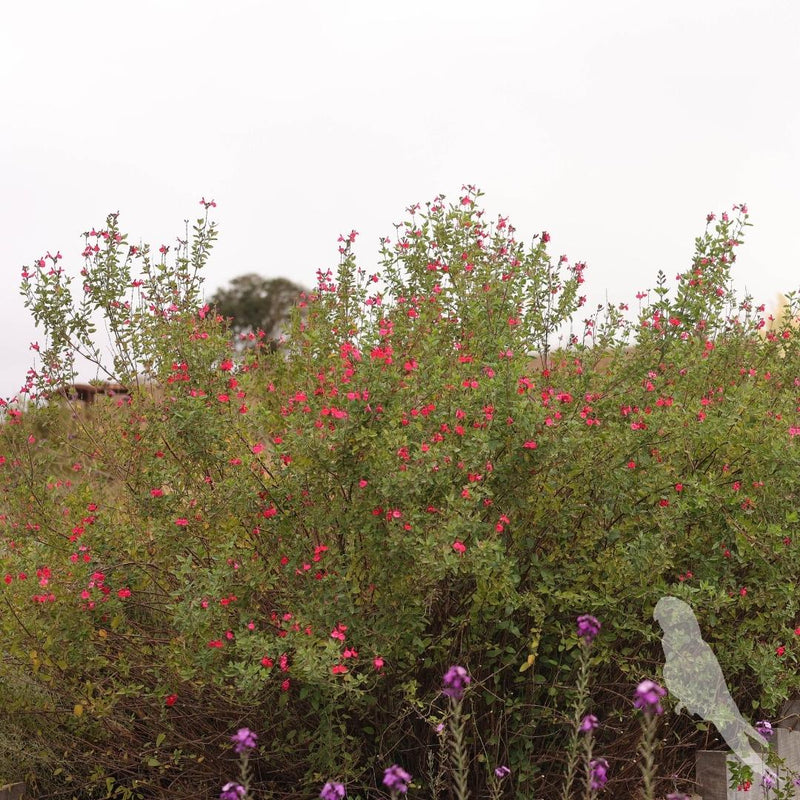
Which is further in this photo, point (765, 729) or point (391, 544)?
point (765, 729)

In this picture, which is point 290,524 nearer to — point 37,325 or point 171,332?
point 171,332

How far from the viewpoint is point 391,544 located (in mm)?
3719

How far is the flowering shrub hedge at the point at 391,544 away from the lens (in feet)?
12.7

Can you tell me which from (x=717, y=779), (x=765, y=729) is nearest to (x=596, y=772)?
(x=717, y=779)

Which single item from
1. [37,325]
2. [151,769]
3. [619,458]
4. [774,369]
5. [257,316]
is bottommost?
[151,769]

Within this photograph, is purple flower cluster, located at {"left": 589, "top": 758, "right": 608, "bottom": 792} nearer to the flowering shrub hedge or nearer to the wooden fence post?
the flowering shrub hedge

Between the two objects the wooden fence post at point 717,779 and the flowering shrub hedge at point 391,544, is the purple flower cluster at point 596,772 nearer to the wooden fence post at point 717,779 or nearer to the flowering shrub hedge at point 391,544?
the flowering shrub hedge at point 391,544

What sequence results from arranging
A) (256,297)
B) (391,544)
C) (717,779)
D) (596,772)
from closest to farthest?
(596,772) < (391,544) < (717,779) < (256,297)

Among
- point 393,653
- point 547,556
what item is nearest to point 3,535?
point 393,653

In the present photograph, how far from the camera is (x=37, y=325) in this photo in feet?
16.8

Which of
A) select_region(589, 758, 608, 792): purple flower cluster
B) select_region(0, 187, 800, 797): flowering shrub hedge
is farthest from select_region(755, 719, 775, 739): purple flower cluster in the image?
select_region(589, 758, 608, 792): purple flower cluster

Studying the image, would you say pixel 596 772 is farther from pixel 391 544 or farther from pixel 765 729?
pixel 765 729

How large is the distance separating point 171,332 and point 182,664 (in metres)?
1.62

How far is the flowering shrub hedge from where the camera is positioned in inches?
153
